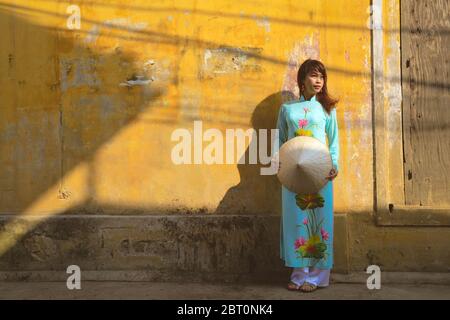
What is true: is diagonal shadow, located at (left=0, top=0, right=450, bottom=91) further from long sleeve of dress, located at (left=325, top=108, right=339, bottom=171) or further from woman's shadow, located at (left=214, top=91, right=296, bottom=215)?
long sleeve of dress, located at (left=325, top=108, right=339, bottom=171)

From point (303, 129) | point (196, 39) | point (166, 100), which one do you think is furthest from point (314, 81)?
point (166, 100)

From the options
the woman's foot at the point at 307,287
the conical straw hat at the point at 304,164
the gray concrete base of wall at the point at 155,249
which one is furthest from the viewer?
the gray concrete base of wall at the point at 155,249

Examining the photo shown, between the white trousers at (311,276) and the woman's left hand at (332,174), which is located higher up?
the woman's left hand at (332,174)

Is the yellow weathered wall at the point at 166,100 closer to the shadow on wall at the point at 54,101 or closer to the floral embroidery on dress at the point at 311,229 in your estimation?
the shadow on wall at the point at 54,101

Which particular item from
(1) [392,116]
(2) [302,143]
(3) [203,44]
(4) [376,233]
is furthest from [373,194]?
(3) [203,44]

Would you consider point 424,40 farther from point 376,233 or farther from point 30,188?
point 30,188

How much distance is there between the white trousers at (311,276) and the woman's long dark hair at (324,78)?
48.4 inches

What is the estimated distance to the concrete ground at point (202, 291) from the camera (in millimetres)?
3779

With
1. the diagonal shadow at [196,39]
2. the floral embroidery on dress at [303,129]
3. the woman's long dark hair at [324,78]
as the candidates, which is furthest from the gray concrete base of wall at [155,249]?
the diagonal shadow at [196,39]

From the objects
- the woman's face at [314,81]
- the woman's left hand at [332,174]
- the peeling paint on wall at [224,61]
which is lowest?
the woman's left hand at [332,174]

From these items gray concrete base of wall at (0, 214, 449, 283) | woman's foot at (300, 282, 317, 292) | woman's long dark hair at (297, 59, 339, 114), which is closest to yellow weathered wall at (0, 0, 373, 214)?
gray concrete base of wall at (0, 214, 449, 283)

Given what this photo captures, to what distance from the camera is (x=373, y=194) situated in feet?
13.8

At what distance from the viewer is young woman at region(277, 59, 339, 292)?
3854 mm

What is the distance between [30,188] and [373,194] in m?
2.90
